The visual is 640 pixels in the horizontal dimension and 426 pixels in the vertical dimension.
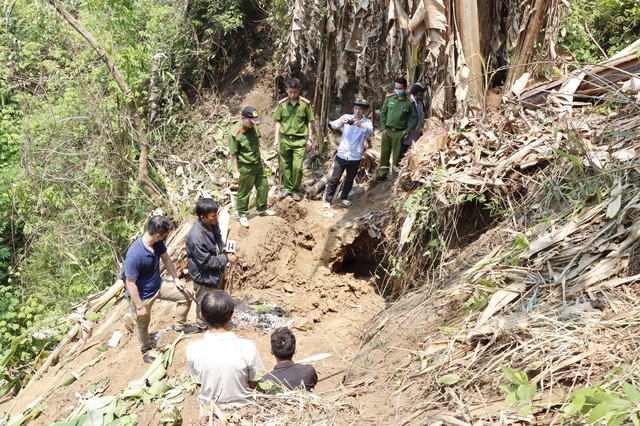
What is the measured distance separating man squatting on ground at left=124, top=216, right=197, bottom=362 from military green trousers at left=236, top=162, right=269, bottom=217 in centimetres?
208

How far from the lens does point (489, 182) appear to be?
19.5 feet

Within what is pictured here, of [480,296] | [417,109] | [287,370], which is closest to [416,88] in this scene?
[417,109]

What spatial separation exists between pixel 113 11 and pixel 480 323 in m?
10.5

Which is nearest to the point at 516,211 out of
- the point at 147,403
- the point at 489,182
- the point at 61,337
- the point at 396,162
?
the point at 489,182

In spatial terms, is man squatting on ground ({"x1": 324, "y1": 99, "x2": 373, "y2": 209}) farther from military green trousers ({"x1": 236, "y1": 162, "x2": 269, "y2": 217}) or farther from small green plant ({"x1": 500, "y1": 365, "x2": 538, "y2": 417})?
small green plant ({"x1": 500, "y1": 365, "x2": 538, "y2": 417})

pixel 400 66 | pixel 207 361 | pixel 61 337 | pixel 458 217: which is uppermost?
pixel 400 66

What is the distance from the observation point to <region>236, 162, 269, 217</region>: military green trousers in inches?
313

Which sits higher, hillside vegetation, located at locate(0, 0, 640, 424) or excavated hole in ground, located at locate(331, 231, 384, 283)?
hillside vegetation, located at locate(0, 0, 640, 424)

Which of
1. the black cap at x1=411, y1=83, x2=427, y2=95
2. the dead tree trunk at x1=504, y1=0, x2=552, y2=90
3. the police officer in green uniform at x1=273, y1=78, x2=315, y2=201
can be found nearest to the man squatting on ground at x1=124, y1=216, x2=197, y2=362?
the police officer in green uniform at x1=273, y1=78, x2=315, y2=201

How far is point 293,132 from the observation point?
8.37 metres

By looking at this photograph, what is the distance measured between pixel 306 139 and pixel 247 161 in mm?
1154

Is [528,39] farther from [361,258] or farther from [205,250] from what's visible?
[205,250]

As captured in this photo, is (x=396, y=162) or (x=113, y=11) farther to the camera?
(x=113, y=11)

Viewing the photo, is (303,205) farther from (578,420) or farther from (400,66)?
(578,420)
